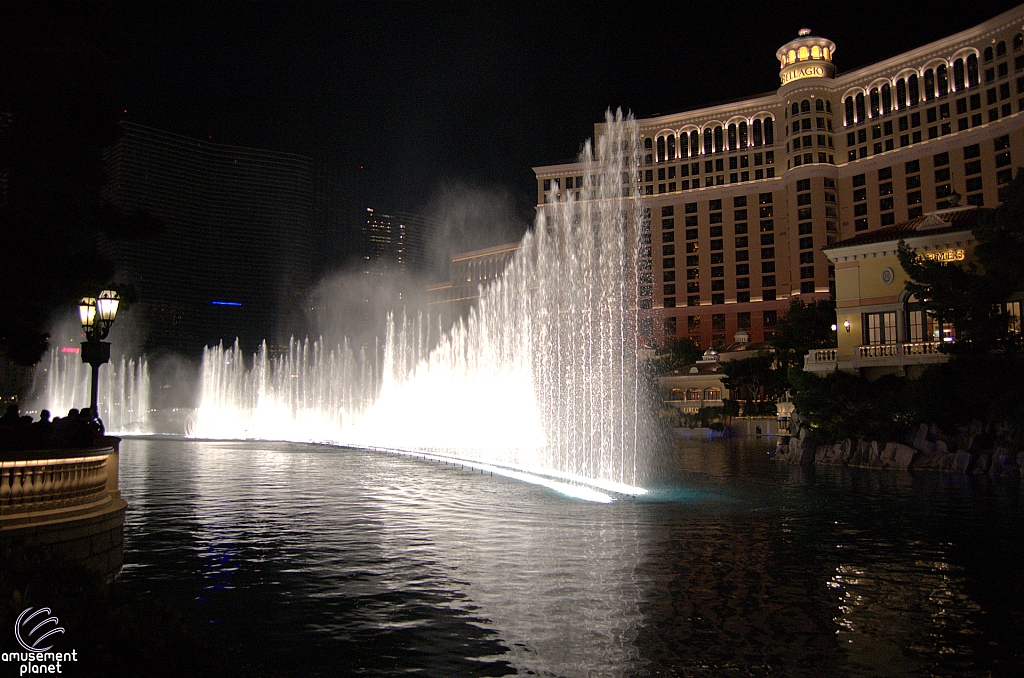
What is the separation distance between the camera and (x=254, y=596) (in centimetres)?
982

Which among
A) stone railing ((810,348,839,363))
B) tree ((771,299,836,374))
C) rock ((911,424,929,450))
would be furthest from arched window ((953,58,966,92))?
rock ((911,424,929,450))

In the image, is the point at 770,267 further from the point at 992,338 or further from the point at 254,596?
the point at 254,596

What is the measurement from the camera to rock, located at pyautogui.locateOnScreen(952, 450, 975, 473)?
87.4 ft

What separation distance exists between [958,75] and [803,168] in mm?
17445

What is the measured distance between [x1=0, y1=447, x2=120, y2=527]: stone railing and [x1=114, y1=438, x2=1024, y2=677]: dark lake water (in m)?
1.45

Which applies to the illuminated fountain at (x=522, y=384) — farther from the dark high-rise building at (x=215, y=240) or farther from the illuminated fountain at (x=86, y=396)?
the dark high-rise building at (x=215, y=240)

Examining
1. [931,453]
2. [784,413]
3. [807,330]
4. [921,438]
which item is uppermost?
[807,330]

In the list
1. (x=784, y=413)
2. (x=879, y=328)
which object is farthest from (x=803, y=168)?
(x=879, y=328)

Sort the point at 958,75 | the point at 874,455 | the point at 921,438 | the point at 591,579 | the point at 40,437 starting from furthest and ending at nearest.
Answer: the point at 958,75, the point at 874,455, the point at 921,438, the point at 40,437, the point at 591,579

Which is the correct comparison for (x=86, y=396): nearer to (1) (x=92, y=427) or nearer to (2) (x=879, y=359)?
(2) (x=879, y=359)

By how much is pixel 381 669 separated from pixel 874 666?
4.58 m

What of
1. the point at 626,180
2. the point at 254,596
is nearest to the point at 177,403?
the point at 626,180

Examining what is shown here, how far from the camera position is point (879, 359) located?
33531 millimetres

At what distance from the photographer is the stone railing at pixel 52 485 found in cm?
858
